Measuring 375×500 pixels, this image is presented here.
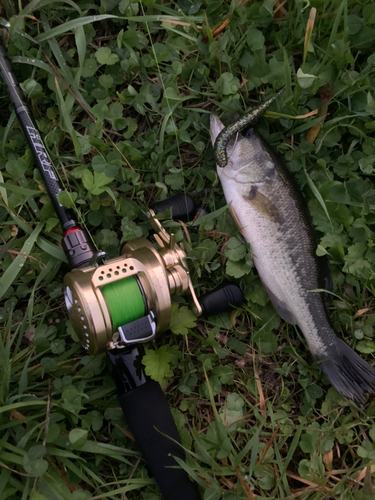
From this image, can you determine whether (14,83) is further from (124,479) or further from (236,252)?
(124,479)

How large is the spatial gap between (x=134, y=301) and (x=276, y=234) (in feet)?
3.55

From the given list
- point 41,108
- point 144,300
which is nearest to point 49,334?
point 144,300

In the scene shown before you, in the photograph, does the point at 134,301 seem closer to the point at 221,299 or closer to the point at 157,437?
the point at 221,299

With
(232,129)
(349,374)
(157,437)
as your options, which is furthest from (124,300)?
(349,374)

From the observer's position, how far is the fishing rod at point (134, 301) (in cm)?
198

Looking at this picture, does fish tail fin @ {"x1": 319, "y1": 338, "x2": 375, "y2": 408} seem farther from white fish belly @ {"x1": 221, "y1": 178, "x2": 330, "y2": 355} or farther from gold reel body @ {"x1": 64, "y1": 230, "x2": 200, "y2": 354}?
gold reel body @ {"x1": 64, "y1": 230, "x2": 200, "y2": 354}

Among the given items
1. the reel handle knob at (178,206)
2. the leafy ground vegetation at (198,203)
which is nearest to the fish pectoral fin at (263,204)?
the leafy ground vegetation at (198,203)

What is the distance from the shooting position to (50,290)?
2529 millimetres

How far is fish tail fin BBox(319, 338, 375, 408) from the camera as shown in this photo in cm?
243

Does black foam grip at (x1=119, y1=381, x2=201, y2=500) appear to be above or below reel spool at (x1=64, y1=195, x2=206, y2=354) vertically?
below

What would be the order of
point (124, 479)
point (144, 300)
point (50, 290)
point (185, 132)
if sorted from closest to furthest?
point (144, 300), point (124, 479), point (50, 290), point (185, 132)

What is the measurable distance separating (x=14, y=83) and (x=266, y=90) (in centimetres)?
167

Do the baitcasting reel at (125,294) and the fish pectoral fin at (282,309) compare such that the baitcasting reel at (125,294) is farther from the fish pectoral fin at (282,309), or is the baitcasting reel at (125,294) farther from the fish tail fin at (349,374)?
the fish tail fin at (349,374)

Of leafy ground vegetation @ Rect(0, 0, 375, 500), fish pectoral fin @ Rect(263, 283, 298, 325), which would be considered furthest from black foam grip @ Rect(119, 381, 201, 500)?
fish pectoral fin @ Rect(263, 283, 298, 325)
